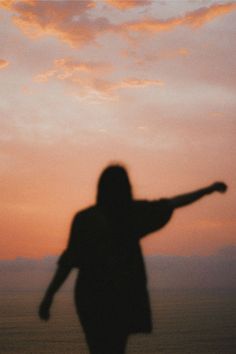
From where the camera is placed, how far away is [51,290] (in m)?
3.34

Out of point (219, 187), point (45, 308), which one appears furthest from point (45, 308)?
point (219, 187)

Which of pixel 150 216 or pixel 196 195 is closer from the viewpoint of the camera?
pixel 150 216

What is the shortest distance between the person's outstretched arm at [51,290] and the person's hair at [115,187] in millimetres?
500

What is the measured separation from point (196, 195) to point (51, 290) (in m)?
1.17

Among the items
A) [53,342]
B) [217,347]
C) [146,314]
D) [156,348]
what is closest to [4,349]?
[53,342]

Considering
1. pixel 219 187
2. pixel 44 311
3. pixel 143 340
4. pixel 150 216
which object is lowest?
pixel 143 340

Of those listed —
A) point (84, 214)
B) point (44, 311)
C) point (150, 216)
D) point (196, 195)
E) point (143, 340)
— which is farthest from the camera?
point (143, 340)

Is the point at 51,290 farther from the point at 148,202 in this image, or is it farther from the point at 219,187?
the point at 219,187

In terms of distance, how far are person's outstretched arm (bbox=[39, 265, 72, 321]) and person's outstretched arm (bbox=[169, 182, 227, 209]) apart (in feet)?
2.85

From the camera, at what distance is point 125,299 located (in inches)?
134

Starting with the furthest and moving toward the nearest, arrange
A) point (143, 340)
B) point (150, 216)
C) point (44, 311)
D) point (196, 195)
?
1. point (143, 340)
2. point (196, 195)
3. point (150, 216)
4. point (44, 311)

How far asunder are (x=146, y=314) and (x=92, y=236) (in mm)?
623

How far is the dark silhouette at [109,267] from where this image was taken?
3371mm

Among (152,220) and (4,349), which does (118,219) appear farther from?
(4,349)
